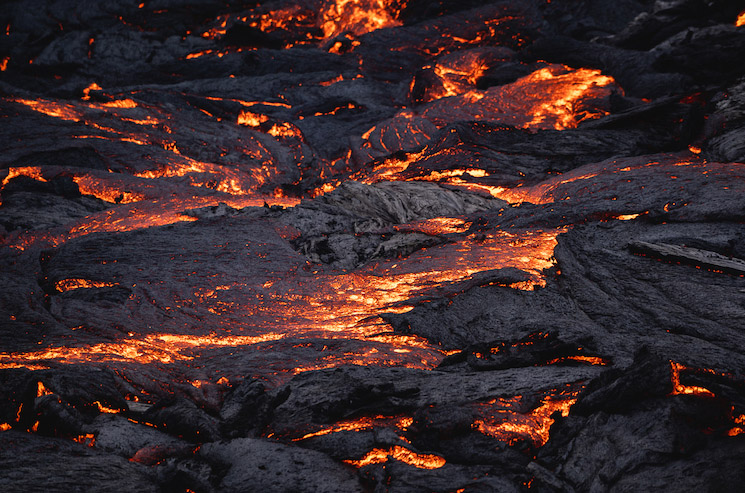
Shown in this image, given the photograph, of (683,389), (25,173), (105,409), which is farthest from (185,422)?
(25,173)

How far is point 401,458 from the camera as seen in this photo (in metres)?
3.77

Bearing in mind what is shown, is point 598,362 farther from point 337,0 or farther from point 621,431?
point 337,0

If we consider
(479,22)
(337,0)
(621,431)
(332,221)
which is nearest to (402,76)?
(479,22)

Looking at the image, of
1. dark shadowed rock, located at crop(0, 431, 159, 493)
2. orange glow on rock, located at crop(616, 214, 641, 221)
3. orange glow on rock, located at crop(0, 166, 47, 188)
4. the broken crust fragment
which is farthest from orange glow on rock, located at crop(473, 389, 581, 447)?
orange glow on rock, located at crop(0, 166, 47, 188)

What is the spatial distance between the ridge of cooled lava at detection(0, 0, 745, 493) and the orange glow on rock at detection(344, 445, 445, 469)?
0.02 metres

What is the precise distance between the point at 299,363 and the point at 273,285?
320cm

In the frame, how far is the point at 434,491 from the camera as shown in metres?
3.38

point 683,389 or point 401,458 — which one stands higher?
point 683,389

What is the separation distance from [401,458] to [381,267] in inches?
230

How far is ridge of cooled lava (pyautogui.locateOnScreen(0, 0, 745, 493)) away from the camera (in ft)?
12.0

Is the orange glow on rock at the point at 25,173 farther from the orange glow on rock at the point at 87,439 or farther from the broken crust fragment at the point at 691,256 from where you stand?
the broken crust fragment at the point at 691,256

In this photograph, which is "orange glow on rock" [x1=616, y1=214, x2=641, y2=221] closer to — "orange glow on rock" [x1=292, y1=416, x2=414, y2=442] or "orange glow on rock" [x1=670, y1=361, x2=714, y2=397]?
"orange glow on rock" [x1=670, y1=361, x2=714, y2=397]

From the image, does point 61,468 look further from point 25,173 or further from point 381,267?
point 25,173

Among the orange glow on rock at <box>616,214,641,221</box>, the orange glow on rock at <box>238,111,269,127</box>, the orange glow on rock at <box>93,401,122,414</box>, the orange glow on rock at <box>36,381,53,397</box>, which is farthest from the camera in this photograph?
the orange glow on rock at <box>238,111,269,127</box>
